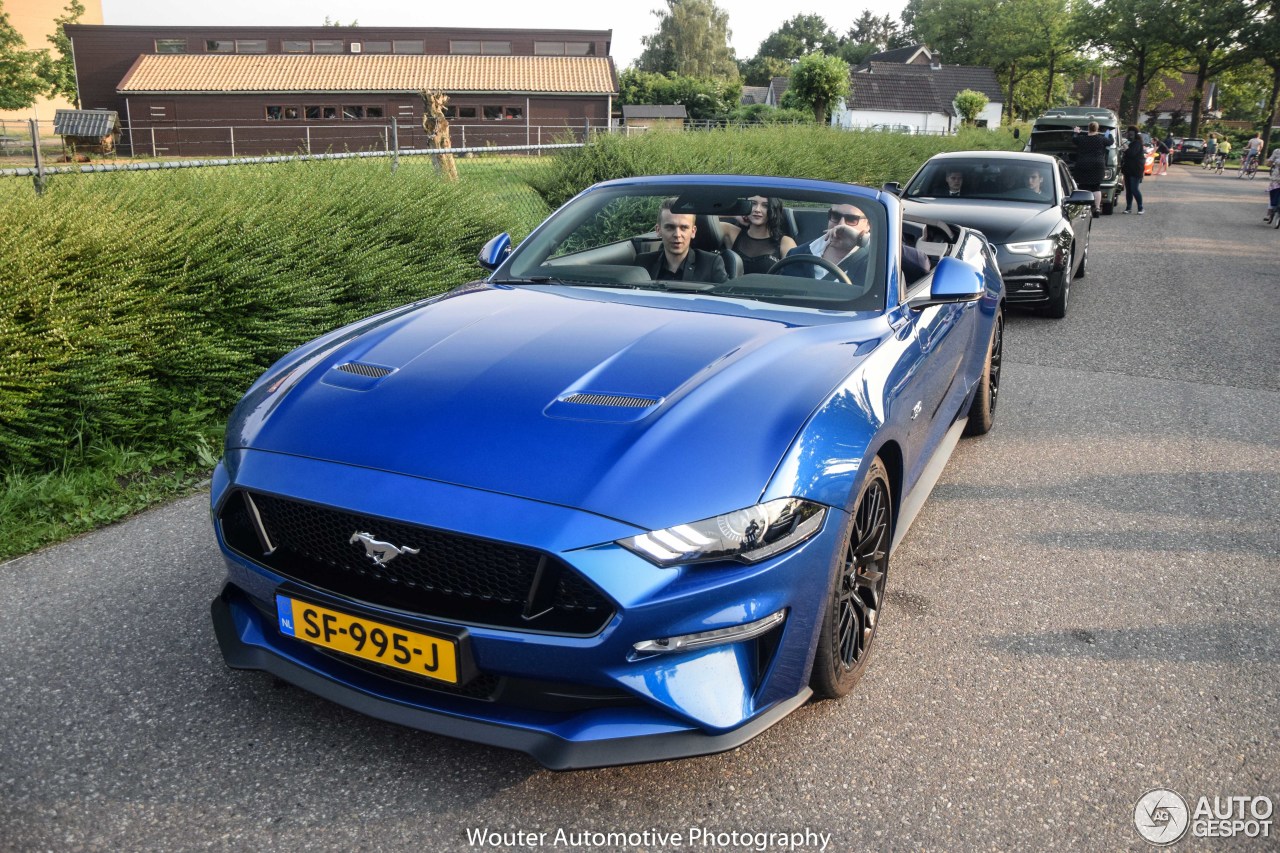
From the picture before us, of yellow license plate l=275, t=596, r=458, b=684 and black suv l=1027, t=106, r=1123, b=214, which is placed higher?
black suv l=1027, t=106, r=1123, b=214

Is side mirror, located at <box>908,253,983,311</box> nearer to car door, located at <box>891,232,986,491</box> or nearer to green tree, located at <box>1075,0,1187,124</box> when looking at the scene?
car door, located at <box>891,232,986,491</box>

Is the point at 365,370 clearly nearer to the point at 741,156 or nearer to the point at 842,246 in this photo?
the point at 842,246

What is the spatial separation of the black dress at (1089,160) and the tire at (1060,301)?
9.93 m

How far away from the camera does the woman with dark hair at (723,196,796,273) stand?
4211 mm

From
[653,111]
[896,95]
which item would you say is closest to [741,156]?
[653,111]

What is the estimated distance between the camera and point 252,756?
2.71m

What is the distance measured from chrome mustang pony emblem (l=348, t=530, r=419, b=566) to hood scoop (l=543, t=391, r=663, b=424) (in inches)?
20.1

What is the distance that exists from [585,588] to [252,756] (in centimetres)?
110

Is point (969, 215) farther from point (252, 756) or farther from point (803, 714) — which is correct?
point (252, 756)

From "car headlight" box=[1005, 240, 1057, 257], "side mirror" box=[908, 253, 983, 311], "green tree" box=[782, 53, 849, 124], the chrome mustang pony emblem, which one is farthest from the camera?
"green tree" box=[782, 53, 849, 124]

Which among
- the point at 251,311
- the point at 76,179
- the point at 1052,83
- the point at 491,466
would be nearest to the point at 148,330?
the point at 251,311

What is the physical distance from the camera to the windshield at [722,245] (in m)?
3.78

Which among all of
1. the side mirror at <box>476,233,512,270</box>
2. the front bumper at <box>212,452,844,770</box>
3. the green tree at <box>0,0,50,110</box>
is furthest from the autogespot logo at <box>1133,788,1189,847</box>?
the green tree at <box>0,0,50,110</box>

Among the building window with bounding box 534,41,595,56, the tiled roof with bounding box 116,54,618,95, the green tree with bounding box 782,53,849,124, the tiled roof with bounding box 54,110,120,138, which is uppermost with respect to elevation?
the building window with bounding box 534,41,595,56
